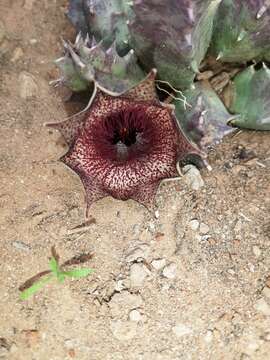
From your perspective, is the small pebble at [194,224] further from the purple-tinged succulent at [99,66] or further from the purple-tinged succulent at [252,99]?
the purple-tinged succulent at [99,66]

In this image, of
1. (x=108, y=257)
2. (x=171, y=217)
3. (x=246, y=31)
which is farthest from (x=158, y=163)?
(x=246, y=31)

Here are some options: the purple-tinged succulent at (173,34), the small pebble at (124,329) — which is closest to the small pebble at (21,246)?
the small pebble at (124,329)

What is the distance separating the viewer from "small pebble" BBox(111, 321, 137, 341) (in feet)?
6.00

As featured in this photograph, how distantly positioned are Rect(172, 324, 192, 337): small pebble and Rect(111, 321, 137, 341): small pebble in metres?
0.12

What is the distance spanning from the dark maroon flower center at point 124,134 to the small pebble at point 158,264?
33 cm

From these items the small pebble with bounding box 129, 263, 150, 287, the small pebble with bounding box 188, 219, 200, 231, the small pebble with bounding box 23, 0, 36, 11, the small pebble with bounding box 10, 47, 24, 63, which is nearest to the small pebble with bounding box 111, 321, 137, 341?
the small pebble with bounding box 129, 263, 150, 287

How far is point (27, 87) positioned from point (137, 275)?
79cm

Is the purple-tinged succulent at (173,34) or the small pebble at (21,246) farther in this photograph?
the small pebble at (21,246)

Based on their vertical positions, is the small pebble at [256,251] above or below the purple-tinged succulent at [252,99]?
below

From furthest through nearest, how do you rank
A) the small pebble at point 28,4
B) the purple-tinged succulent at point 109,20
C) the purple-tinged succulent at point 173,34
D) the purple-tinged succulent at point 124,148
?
1. the small pebble at point 28,4
2. the purple-tinged succulent at point 109,20
3. the purple-tinged succulent at point 124,148
4. the purple-tinged succulent at point 173,34

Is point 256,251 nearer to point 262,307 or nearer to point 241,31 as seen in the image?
point 262,307

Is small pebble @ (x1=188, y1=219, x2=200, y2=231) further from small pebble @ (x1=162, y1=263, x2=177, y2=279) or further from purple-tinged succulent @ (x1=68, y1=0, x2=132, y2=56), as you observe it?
purple-tinged succulent @ (x1=68, y1=0, x2=132, y2=56)

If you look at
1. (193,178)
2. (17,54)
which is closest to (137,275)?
(193,178)

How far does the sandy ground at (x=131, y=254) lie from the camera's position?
1.83 metres
